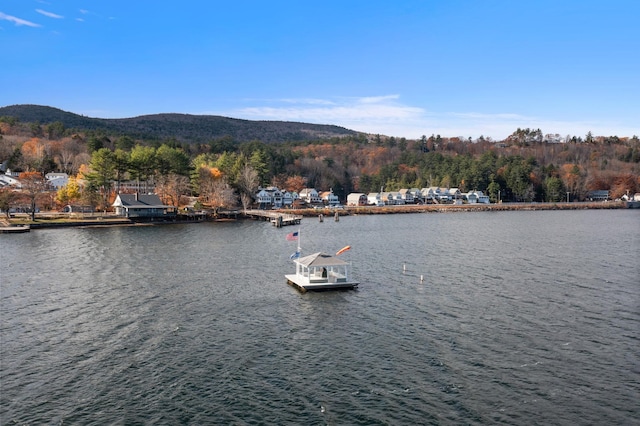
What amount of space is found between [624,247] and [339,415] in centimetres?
5844

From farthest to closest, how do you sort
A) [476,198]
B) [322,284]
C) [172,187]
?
1. [476,198]
2. [172,187]
3. [322,284]

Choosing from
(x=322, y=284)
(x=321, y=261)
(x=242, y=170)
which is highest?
(x=242, y=170)

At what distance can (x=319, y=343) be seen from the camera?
26.9m

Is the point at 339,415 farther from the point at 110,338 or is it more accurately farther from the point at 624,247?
the point at 624,247

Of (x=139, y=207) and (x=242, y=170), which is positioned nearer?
(x=139, y=207)

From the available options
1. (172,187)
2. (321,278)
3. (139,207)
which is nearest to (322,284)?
(321,278)

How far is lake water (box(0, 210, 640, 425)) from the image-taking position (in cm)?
1973

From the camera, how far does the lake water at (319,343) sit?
19.7m

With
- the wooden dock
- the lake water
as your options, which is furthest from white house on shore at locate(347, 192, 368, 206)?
the lake water

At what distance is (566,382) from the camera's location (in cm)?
2180

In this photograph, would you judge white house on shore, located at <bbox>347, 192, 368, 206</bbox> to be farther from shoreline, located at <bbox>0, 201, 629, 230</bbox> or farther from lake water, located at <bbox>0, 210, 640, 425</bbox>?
lake water, located at <bbox>0, 210, 640, 425</bbox>

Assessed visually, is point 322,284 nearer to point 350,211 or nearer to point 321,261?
point 321,261

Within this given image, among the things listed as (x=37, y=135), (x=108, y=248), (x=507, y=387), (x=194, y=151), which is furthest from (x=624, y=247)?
(x=37, y=135)

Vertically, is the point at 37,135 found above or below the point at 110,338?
above
